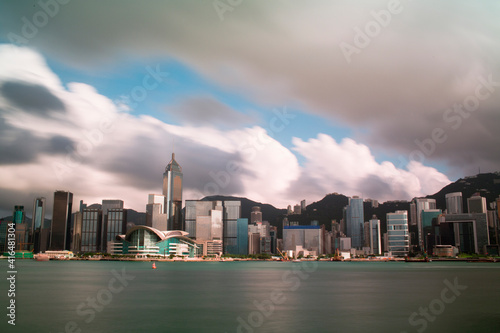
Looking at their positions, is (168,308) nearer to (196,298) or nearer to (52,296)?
(196,298)

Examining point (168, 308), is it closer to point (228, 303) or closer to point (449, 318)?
point (228, 303)

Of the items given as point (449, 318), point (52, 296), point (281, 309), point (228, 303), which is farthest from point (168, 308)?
point (449, 318)

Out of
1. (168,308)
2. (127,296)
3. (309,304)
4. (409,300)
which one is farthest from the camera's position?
(127,296)

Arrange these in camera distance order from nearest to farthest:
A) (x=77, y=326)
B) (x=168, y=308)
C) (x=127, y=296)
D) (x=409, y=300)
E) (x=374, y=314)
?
1. (x=77, y=326)
2. (x=374, y=314)
3. (x=168, y=308)
4. (x=409, y=300)
5. (x=127, y=296)

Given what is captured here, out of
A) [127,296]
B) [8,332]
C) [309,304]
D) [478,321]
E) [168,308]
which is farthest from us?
[127,296]

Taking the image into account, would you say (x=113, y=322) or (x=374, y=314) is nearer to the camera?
(x=113, y=322)

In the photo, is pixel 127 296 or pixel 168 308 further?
pixel 127 296

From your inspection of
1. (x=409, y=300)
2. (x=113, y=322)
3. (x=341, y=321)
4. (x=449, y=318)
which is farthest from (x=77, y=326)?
(x=409, y=300)

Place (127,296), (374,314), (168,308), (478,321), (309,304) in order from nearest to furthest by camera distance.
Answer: (478,321), (374,314), (168,308), (309,304), (127,296)
